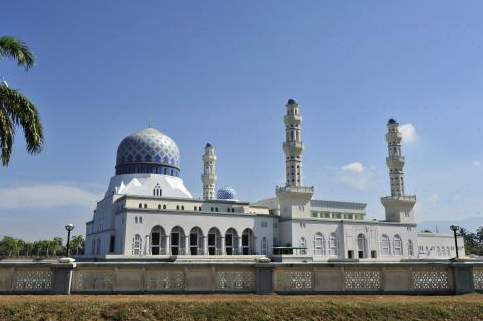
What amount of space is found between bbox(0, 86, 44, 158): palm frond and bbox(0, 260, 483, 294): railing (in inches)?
174

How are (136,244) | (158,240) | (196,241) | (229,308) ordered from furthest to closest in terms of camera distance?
(196,241)
(158,240)
(136,244)
(229,308)

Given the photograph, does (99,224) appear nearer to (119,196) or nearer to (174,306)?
(119,196)

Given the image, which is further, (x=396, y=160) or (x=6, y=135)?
(x=396, y=160)

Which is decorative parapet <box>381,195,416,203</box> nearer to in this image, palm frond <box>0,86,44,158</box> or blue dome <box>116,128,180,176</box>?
blue dome <box>116,128,180,176</box>

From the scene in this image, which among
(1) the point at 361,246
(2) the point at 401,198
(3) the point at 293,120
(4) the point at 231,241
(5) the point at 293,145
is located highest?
(3) the point at 293,120

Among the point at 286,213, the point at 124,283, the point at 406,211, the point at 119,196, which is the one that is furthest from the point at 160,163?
the point at 124,283

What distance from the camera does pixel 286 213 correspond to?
2130 inches

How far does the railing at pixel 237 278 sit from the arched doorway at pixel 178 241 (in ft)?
118

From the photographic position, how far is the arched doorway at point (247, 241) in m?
53.4

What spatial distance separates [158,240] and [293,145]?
67.5 feet

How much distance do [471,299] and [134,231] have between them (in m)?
37.9

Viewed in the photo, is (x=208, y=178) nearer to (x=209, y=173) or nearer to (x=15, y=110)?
(x=209, y=173)

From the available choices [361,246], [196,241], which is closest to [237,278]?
[196,241]

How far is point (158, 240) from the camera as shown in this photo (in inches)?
1923
